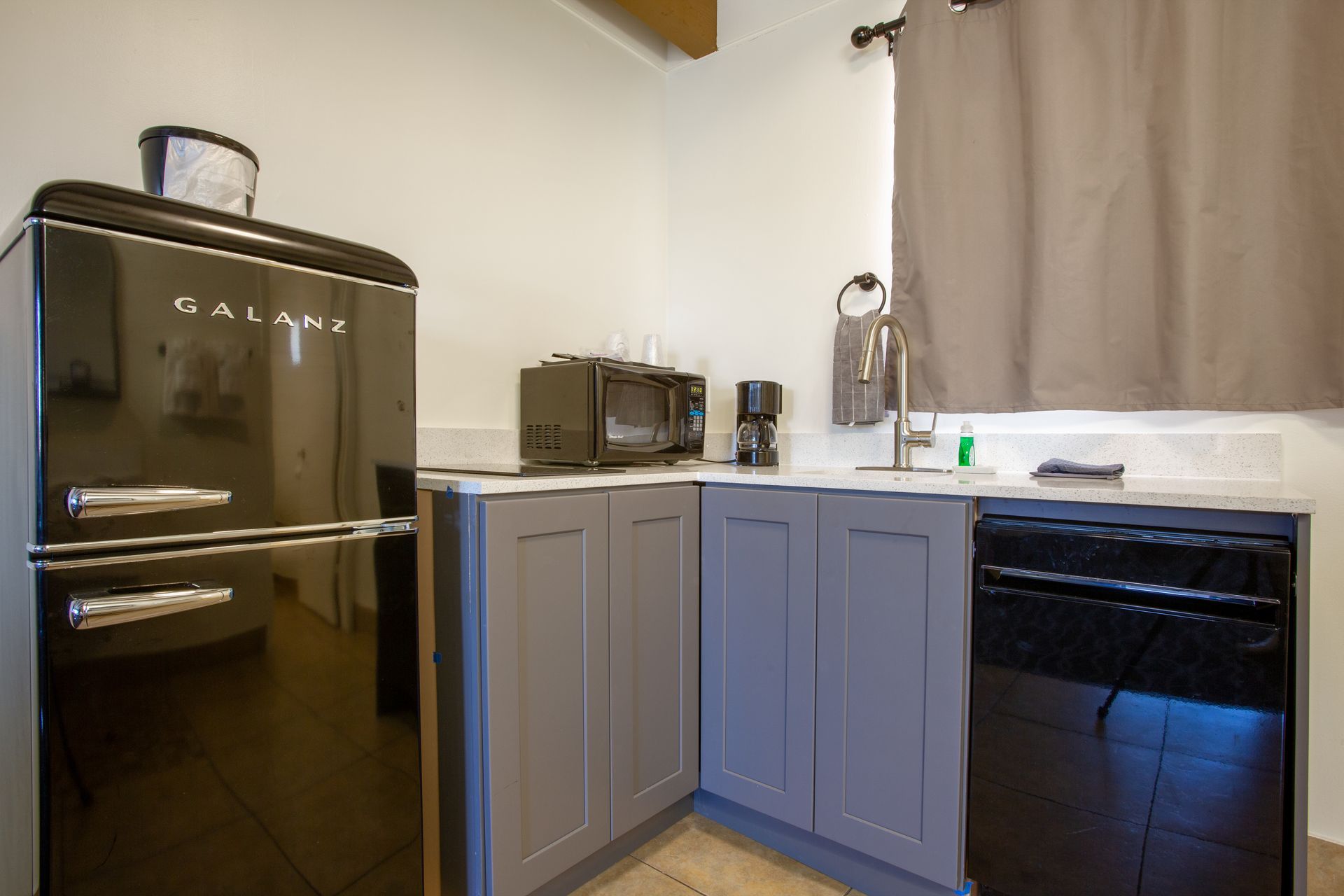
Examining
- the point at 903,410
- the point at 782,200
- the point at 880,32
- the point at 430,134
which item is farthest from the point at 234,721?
the point at 880,32

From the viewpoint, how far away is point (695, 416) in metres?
2.09

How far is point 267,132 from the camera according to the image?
1.58 meters

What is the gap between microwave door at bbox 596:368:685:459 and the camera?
1.80 m

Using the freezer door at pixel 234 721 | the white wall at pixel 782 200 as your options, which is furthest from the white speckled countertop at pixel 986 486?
the white wall at pixel 782 200

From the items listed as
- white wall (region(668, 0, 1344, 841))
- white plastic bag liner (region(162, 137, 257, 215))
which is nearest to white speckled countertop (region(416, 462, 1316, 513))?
white wall (region(668, 0, 1344, 841))

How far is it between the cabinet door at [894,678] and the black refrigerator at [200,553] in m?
0.91

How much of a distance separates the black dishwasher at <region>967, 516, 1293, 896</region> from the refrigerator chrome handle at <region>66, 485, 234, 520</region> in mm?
1378

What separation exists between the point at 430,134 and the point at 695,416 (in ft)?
3.81

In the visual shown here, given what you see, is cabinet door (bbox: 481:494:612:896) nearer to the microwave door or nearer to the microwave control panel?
the microwave door

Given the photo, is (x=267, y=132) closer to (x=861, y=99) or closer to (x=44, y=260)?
(x=44, y=260)

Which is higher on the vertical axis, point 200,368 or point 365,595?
point 200,368

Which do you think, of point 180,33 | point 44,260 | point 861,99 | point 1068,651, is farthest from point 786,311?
point 44,260

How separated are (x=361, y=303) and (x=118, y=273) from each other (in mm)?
326

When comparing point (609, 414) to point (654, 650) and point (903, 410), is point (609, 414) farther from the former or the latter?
point (903, 410)
